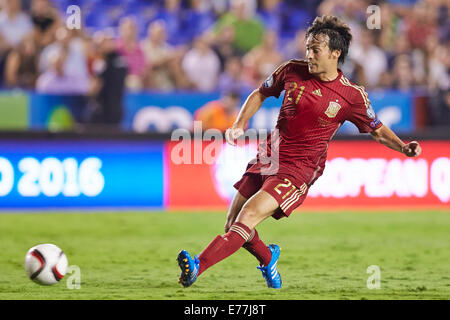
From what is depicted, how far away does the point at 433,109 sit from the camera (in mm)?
12891

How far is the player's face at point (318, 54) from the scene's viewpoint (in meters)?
6.09

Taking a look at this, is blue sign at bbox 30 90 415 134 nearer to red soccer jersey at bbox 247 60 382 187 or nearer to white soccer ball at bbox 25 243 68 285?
red soccer jersey at bbox 247 60 382 187

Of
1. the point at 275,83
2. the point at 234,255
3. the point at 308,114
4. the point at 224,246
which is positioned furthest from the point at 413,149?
the point at 234,255

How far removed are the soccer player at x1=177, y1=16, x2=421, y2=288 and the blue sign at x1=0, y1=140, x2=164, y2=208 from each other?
5.21 m

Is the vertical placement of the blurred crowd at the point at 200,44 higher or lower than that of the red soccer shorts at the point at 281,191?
higher

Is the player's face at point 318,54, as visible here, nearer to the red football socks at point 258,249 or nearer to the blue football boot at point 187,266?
the red football socks at point 258,249

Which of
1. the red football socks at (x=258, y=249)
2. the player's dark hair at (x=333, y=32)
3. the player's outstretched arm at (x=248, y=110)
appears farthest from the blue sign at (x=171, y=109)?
the player's dark hair at (x=333, y=32)

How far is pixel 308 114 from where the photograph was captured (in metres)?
6.25

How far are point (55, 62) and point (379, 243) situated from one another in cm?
565
